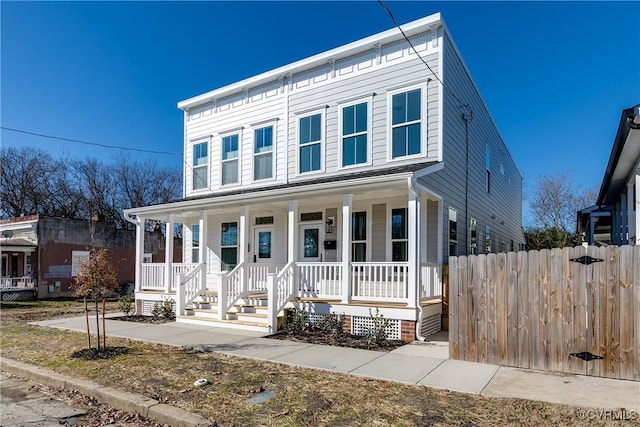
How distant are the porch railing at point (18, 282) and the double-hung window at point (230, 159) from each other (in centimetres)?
1318

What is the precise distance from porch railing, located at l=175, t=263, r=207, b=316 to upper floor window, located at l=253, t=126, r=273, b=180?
346 cm

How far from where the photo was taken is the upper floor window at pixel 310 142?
11781 millimetres

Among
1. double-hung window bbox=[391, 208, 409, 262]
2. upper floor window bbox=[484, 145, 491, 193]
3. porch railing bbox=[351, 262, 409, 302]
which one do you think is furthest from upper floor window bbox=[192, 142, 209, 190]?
upper floor window bbox=[484, 145, 491, 193]

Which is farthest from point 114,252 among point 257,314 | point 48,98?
point 257,314

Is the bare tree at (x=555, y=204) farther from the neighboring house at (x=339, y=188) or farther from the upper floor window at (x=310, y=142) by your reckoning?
the upper floor window at (x=310, y=142)

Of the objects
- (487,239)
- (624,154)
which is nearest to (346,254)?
(624,154)

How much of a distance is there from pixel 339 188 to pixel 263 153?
467 centimetres

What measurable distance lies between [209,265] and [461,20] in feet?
35.4

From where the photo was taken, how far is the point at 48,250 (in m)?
20.4

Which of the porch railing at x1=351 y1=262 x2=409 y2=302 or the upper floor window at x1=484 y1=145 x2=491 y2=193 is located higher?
the upper floor window at x1=484 y1=145 x2=491 y2=193

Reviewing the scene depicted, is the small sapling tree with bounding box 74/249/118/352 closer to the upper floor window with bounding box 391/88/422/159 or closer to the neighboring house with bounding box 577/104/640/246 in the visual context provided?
the upper floor window with bounding box 391/88/422/159

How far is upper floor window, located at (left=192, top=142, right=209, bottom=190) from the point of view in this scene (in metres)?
14.4

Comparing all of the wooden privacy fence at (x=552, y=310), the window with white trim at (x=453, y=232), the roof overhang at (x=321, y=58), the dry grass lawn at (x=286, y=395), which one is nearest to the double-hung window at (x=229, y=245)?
the roof overhang at (x=321, y=58)

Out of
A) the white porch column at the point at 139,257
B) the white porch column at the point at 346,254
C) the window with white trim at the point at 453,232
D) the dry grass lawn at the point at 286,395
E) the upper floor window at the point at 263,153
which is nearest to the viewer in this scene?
the dry grass lawn at the point at 286,395
